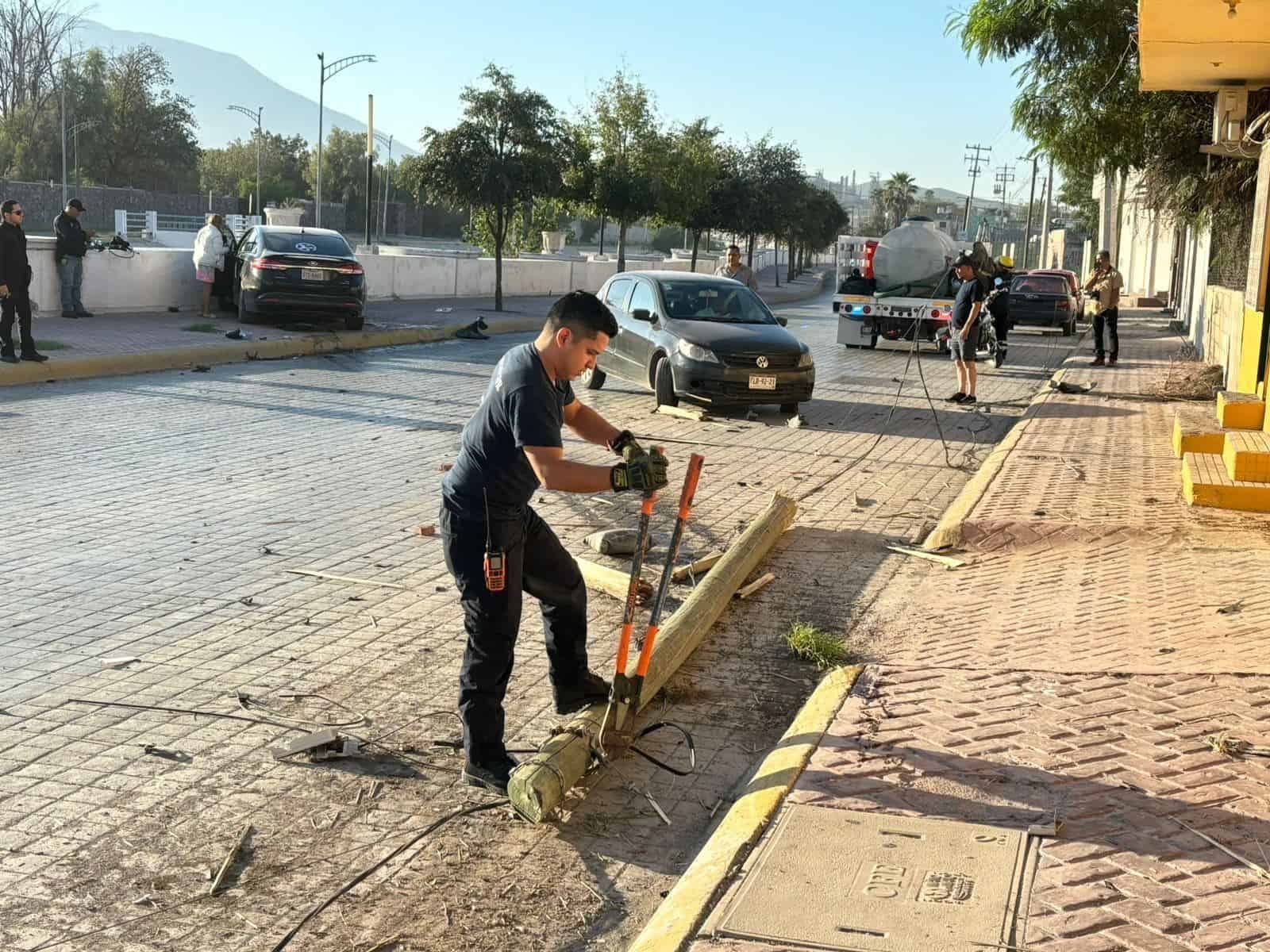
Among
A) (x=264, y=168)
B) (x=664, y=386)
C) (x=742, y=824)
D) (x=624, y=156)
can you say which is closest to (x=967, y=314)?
(x=664, y=386)

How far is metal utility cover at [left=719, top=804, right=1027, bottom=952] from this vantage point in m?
3.84

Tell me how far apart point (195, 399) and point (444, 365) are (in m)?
5.55

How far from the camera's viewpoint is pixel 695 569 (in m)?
8.26

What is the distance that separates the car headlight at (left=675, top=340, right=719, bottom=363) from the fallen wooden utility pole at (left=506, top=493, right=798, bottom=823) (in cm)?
610

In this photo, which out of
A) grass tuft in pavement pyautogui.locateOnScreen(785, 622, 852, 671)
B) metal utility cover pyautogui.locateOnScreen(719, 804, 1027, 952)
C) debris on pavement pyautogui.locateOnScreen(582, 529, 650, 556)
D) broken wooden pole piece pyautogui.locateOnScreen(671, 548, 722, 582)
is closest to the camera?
metal utility cover pyautogui.locateOnScreen(719, 804, 1027, 952)

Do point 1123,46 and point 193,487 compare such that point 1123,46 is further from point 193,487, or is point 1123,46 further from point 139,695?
point 139,695

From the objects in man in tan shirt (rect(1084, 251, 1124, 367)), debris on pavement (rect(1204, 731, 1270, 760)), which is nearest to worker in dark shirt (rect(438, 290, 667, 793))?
debris on pavement (rect(1204, 731, 1270, 760))

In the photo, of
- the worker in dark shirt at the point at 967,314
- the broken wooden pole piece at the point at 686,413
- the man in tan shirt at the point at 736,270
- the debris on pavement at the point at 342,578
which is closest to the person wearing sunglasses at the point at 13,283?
the broken wooden pole piece at the point at 686,413

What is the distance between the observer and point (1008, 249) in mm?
102562

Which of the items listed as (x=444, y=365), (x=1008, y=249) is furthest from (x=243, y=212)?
(x=444, y=365)

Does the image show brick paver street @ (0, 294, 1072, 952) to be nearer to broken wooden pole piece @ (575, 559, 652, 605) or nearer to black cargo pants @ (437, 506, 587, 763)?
broken wooden pole piece @ (575, 559, 652, 605)

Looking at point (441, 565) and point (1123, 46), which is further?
point (1123, 46)

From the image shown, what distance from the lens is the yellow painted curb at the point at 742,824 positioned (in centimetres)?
393

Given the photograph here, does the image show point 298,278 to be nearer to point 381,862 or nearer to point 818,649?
point 818,649
